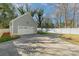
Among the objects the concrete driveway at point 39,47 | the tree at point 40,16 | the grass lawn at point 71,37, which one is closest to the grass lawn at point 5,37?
the concrete driveway at point 39,47

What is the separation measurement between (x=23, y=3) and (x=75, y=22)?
0.63 meters

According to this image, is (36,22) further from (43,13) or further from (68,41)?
(68,41)

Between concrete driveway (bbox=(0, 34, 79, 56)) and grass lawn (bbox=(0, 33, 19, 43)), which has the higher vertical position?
grass lawn (bbox=(0, 33, 19, 43))

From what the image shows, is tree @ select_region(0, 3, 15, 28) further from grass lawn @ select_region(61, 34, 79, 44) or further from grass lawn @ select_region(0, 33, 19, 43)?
grass lawn @ select_region(61, 34, 79, 44)

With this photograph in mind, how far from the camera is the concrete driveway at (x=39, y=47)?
3391 millimetres

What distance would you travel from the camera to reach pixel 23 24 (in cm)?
343

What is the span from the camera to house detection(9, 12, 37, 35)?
3.42 meters

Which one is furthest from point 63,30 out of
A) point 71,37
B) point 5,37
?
point 5,37

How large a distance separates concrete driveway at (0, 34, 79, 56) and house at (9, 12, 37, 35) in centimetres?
9

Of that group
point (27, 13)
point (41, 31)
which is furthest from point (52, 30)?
point (27, 13)

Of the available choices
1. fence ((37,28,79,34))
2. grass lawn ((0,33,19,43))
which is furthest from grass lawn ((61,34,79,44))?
grass lawn ((0,33,19,43))

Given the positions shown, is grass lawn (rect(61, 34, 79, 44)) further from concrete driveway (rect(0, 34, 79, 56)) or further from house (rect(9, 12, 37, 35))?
house (rect(9, 12, 37, 35))

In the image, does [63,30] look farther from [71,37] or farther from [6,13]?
[6,13]

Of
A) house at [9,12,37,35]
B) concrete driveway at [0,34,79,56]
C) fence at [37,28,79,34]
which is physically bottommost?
concrete driveway at [0,34,79,56]
